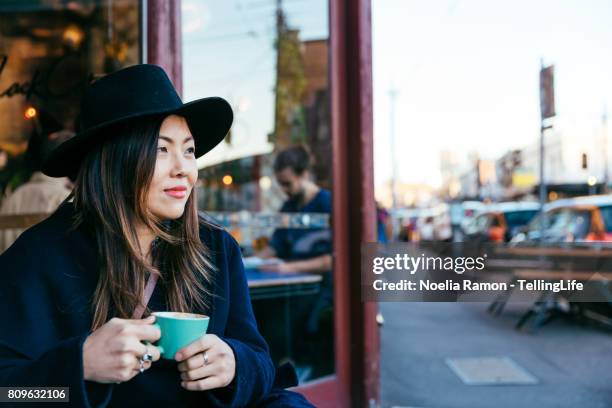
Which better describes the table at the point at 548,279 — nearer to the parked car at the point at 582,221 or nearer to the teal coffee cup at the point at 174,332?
the parked car at the point at 582,221

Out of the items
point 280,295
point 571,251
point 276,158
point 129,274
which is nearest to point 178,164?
point 129,274

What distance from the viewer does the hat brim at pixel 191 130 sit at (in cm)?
153

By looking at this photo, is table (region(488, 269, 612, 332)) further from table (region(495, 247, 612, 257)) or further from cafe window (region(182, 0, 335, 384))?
cafe window (region(182, 0, 335, 384))

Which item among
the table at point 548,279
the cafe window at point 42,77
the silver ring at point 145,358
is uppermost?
the cafe window at point 42,77

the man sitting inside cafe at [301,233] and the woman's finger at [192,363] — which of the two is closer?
the woman's finger at [192,363]

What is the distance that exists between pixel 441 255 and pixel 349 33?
1.52 meters

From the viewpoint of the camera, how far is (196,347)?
1327mm

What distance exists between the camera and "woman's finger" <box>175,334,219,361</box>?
1306mm

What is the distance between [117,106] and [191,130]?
29cm

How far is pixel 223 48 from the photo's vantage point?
5395 millimetres

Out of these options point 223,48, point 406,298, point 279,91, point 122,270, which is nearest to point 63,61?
point 223,48

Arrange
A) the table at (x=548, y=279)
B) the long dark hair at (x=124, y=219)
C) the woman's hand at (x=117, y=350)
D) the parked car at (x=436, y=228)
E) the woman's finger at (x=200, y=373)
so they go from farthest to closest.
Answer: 1. the parked car at (x=436, y=228)
2. the table at (x=548, y=279)
3. the long dark hair at (x=124, y=219)
4. the woman's finger at (x=200, y=373)
5. the woman's hand at (x=117, y=350)

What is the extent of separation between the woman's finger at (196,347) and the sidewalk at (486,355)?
128 inches

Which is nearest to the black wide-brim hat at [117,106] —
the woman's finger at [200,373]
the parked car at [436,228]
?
the woman's finger at [200,373]
